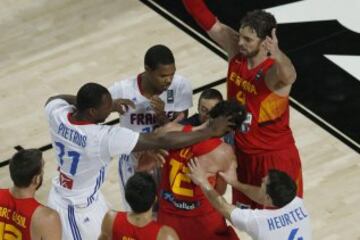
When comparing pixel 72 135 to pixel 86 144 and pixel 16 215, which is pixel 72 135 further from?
pixel 16 215

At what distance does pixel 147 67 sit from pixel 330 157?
2468 millimetres

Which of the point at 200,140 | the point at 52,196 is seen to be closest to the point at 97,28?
the point at 52,196

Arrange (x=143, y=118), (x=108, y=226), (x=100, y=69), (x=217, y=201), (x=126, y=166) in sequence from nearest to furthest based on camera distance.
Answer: (x=108, y=226) → (x=217, y=201) → (x=143, y=118) → (x=126, y=166) → (x=100, y=69)

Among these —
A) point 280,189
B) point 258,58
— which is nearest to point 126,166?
point 258,58

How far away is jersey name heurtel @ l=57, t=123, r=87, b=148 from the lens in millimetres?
6586

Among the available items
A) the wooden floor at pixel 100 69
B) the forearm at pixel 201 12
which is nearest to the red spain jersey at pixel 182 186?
the forearm at pixel 201 12

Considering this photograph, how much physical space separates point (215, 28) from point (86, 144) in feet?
5.20

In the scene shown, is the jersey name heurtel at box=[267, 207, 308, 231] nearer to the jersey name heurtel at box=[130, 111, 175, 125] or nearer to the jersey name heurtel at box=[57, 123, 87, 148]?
the jersey name heurtel at box=[57, 123, 87, 148]

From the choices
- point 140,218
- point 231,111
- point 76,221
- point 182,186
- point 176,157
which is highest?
point 231,111

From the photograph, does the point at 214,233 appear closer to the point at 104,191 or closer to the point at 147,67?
the point at 147,67

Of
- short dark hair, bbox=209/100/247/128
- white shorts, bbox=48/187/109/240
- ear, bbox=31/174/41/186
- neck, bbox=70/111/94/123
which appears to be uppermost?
neck, bbox=70/111/94/123

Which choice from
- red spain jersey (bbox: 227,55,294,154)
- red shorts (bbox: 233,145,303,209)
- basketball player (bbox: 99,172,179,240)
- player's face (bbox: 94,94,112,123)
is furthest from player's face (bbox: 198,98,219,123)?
basketball player (bbox: 99,172,179,240)

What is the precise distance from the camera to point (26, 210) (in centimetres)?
611

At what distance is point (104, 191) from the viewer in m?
8.66
